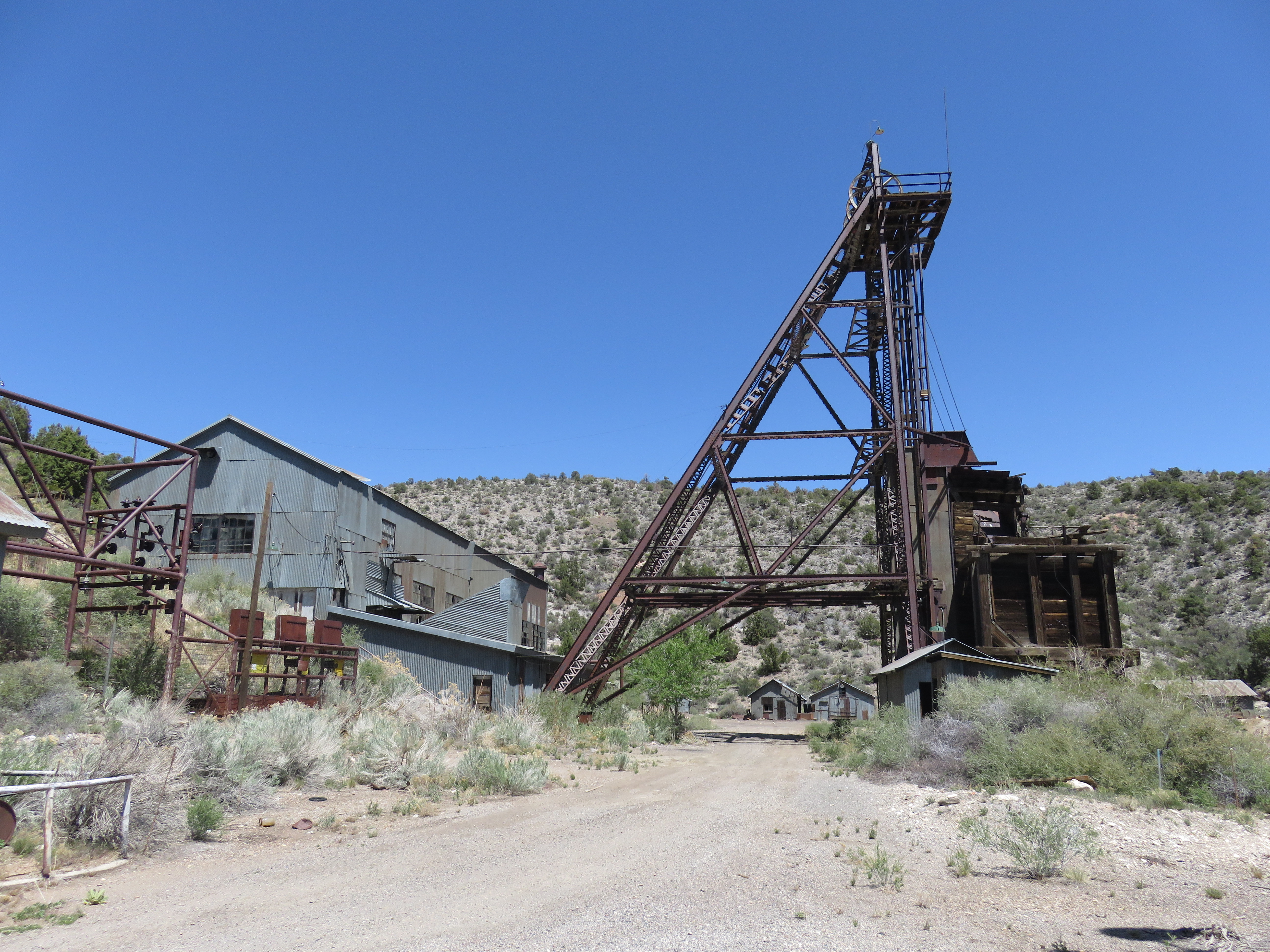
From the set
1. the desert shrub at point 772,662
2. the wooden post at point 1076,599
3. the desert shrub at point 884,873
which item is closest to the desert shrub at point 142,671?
the desert shrub at point 884,873

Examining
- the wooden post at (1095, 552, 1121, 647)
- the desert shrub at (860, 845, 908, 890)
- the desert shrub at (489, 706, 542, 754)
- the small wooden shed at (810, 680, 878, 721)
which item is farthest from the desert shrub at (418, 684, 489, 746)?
the small wooden shed at (810, 680, 878, 721)

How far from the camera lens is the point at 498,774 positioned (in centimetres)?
1342

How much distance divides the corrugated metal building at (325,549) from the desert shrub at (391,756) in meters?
9.27

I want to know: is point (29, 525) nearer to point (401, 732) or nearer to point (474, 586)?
point (401, 732)

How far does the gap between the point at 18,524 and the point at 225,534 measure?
69.6 feet

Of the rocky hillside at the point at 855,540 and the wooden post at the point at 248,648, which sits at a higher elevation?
the rocky hillside at the point at 855,540

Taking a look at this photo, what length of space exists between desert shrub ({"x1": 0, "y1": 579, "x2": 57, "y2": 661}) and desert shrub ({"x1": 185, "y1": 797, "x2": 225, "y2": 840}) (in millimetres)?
10531

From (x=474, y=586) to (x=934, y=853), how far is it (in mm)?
32629

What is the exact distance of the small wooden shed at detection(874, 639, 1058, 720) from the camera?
1905 centimetres

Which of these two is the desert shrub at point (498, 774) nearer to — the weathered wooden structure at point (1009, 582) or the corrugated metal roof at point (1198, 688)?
the corrugated metal roof at point (1198, 688)

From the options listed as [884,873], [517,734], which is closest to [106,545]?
[517,734]

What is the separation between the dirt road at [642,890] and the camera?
593cm

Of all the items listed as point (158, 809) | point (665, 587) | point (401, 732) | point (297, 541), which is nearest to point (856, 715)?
point (665, 587)

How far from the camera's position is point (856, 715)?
4850 cm
